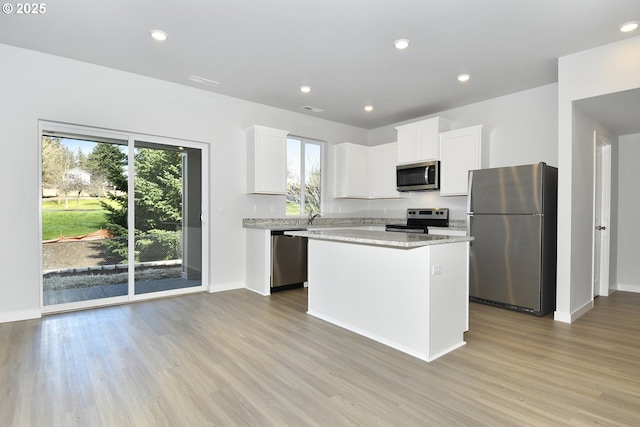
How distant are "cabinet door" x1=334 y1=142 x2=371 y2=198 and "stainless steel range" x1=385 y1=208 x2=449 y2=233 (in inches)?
37.6

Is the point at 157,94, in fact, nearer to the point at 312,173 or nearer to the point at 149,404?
the point at 312,173

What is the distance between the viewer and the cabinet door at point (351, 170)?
20.0 ft

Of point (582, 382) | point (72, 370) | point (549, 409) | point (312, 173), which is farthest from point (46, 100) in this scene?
point (582, 382)

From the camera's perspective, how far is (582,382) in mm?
2262

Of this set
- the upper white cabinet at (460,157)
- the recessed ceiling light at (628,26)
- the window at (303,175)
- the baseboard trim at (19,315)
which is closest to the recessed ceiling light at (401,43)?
the recessed ceiling light at (628,26)

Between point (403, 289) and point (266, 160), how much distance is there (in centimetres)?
299

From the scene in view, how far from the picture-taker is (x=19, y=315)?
3.45m

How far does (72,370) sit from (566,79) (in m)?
5.14

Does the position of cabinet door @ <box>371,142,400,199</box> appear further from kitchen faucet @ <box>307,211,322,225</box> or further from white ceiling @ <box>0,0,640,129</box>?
white ceiling @ <box>0,0,640,129</box>

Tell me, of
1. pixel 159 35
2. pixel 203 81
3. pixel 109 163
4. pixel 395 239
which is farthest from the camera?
pixel 203 81

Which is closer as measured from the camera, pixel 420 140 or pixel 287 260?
pixel 287 260

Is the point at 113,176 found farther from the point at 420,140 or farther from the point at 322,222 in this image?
the point at 420,140

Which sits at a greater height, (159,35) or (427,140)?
(159,35)

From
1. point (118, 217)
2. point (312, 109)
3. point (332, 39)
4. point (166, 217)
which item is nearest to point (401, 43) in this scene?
point (332, 39)
